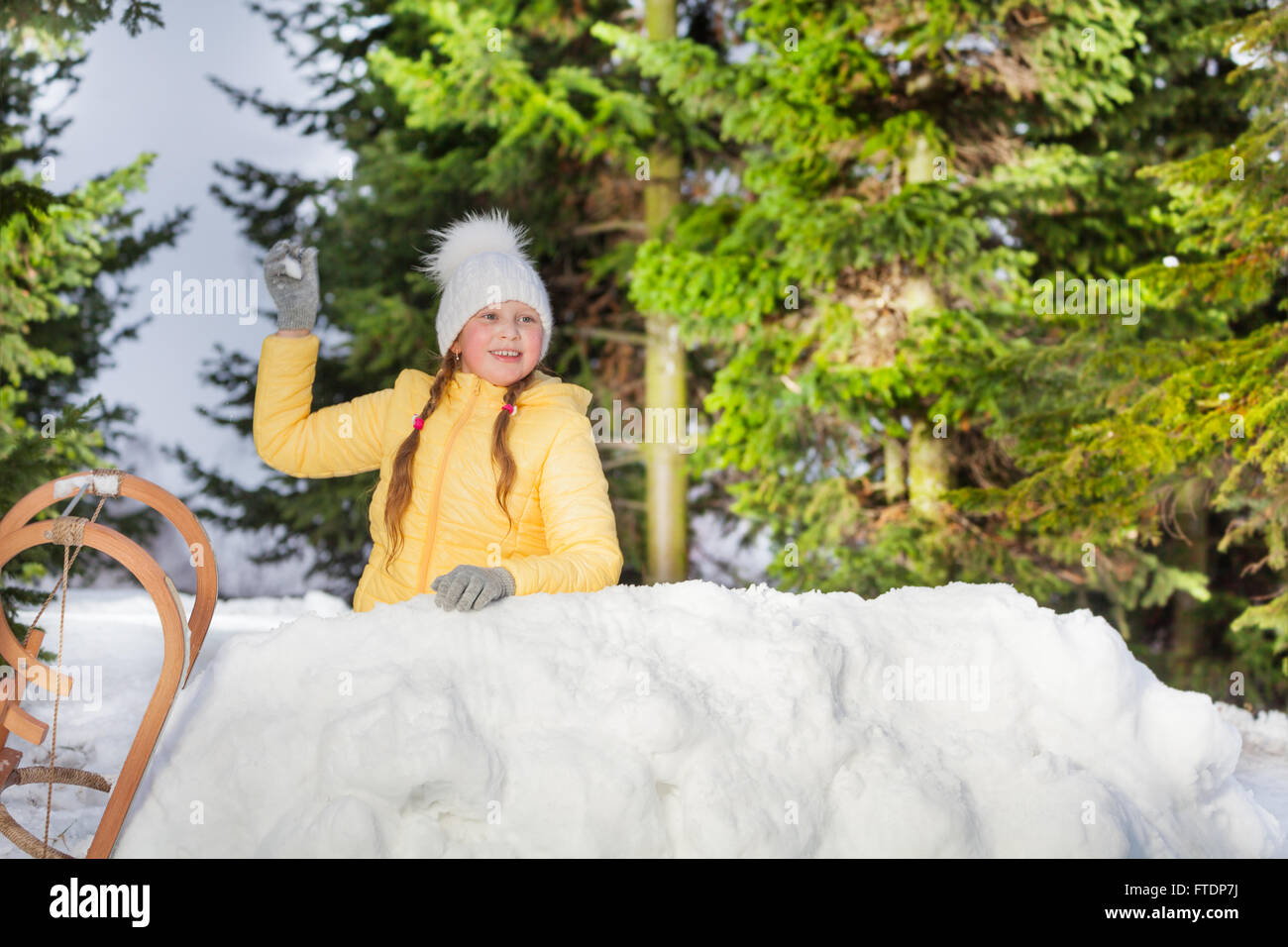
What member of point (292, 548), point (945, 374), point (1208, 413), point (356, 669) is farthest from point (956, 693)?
point (292, 548)

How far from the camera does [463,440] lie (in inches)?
115

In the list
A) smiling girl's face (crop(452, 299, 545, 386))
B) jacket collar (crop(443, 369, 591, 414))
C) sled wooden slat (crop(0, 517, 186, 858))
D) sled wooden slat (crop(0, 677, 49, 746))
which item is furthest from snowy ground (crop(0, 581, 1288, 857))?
smiling girl's face (crop(452, 299, 545, 386))

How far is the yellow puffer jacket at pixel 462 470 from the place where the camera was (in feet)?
9.30

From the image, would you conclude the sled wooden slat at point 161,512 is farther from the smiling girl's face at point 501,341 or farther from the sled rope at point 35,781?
the smiling girl's face at point 501,341

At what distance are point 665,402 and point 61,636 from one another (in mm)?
8043

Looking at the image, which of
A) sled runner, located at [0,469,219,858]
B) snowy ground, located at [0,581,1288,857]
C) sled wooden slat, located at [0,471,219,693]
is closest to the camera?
snowy ground, located at [0,581,1288,857]

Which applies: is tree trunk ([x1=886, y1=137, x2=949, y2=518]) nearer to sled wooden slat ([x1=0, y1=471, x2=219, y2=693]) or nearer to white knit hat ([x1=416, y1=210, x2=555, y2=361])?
white knit hat ([x1=416, y1=210, x2=555, y2=361])

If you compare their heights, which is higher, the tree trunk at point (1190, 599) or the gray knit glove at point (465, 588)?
the gray knit glove at point (465, 588)

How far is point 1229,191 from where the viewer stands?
5.27 m

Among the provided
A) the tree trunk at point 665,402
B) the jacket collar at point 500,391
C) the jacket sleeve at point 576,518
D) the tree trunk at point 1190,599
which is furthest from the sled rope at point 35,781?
the tree trunk at point 1190,599

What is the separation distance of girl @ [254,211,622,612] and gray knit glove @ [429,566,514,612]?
31 cm

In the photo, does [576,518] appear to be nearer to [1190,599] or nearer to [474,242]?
[474,242]

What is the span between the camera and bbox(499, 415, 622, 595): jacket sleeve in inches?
104
